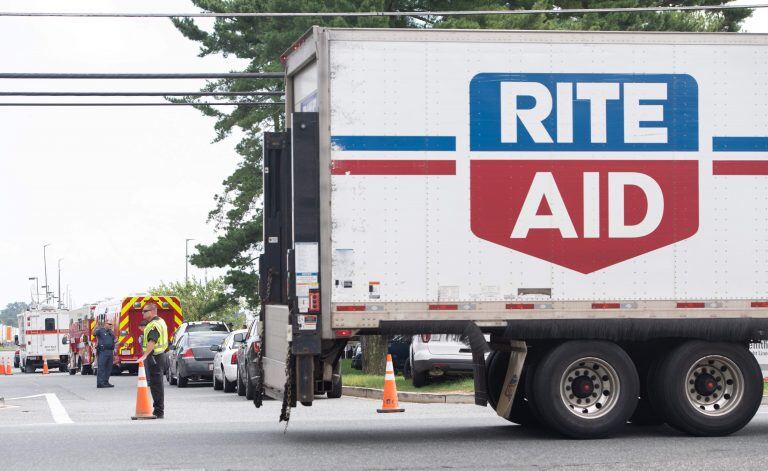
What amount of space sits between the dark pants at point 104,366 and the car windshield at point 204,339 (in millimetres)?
2264

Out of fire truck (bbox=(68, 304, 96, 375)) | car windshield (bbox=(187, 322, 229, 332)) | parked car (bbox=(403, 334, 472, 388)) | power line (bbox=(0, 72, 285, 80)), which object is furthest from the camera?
fire truck (bbox=(68, 304, 96, 375))

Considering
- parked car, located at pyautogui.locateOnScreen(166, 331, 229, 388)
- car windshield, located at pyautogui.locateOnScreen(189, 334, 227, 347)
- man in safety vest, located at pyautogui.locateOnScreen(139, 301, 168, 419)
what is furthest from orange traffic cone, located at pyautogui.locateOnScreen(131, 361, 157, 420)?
car windshield, located at pyautogui.locateOnScreen(189, 334, 227, 347)

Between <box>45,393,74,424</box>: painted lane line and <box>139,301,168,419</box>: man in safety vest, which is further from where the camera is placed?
<box>45,393,74,424</box>: painted lane line

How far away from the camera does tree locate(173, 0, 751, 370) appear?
105 ft

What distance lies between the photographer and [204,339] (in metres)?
33.8

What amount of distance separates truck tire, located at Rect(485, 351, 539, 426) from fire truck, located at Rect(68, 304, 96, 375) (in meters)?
35.8

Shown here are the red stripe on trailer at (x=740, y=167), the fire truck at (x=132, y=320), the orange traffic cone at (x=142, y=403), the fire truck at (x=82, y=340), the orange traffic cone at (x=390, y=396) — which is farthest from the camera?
the fire truck at (x=82, y=340)

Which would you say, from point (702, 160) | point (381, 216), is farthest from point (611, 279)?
point (381, 216)

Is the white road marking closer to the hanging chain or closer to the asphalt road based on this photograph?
the asphalt road

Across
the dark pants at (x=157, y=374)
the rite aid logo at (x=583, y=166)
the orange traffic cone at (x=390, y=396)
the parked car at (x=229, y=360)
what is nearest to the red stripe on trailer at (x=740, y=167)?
the rite aid logo at (x=583, y=166)

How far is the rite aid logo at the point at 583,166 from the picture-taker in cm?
1372

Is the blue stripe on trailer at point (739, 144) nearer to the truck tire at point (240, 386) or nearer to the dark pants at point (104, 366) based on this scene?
the truck tire at point (240, 386)

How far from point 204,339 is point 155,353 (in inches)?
613

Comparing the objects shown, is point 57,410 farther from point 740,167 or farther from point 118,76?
point 740,167
